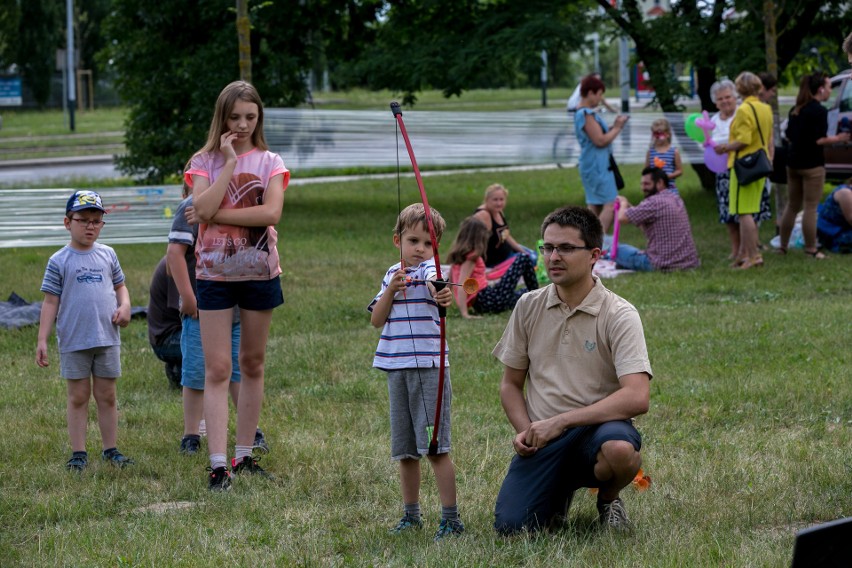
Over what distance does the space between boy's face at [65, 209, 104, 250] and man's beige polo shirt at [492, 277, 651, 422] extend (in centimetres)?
250

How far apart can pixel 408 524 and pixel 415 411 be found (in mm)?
491

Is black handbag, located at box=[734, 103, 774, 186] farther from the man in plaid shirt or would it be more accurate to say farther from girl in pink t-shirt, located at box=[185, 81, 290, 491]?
girl in pink t-shirt, located at box=[185, 81, 290, 491]

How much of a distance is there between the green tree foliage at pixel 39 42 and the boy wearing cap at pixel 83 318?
44.1 metres

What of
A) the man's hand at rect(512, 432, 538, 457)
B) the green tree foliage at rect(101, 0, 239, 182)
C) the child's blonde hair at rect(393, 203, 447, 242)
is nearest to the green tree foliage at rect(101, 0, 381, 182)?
the green tree foliage at rect(101, 0, 239, 182)

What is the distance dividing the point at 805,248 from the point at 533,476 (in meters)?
8.64

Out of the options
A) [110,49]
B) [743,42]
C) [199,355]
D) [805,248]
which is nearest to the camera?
[199,355]

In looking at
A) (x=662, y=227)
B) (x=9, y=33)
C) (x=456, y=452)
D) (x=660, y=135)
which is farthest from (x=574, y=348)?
(x=9, y=33)

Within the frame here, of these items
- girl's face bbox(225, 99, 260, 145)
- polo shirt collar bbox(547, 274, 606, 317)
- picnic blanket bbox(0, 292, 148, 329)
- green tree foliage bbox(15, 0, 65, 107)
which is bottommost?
picnic blanket bbox(0, 292, 148, 329)

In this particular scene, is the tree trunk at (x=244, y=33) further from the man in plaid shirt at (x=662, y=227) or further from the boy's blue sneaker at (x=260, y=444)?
the boy's blue sneaker at (x=260, y=444)

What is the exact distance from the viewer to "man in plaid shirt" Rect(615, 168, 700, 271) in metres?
11.9

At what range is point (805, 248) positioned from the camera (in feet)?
40.8

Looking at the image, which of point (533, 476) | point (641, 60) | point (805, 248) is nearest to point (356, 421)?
point (533, 476)

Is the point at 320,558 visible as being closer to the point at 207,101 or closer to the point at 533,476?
the point at 533,476

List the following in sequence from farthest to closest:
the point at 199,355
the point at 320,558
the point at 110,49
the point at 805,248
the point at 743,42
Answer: the point at 110,49, the point at 743,42, the point at 805,248, the point at 199,355, the point at 320,558
